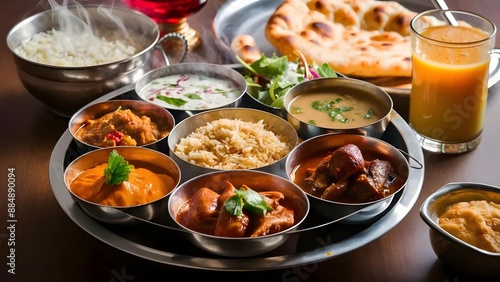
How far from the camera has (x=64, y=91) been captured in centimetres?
276

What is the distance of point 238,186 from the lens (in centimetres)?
218

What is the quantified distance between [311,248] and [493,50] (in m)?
1.09

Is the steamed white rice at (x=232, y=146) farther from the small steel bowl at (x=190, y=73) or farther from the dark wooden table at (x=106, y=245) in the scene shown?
the dark wooden table at (x=106, y=245)

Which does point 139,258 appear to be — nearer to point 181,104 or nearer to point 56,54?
point 181,104

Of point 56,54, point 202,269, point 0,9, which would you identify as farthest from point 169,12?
point 202,269

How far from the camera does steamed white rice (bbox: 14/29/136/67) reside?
2949 mm

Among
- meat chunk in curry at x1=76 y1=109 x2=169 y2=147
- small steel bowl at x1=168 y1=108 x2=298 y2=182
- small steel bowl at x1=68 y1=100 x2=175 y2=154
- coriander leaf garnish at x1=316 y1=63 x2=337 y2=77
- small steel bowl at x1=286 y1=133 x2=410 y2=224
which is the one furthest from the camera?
coriander leaf garnish at x1=316 y1=63 x2=337 y2=77

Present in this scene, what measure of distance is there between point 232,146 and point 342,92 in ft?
1.94

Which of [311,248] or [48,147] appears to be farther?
[48,147]

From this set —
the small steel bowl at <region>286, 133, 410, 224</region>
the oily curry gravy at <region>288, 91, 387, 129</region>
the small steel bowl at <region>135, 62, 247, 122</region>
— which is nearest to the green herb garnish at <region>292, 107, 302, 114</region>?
the oily curry gravy at <region>288, 91, 387, 129</region>

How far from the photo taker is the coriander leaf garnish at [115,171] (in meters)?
2.11

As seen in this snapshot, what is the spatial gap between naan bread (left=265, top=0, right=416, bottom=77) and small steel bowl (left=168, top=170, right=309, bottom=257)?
100 centimetres

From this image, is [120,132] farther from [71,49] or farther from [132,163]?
[71,49]

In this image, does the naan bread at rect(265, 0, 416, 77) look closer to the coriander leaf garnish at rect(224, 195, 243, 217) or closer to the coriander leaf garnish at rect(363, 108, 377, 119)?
the coriander leaf garnish at rect(363, 108, 377, 119)
